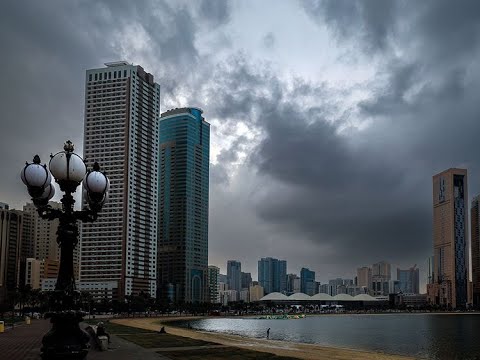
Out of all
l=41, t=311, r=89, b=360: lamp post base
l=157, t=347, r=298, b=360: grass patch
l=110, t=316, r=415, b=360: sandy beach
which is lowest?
l=110, t=316, r=415, b=360: sandy beach

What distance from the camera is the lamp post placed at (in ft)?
44.0

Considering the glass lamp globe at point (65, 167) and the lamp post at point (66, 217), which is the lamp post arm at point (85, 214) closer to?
the lamp post at point (66, 217)

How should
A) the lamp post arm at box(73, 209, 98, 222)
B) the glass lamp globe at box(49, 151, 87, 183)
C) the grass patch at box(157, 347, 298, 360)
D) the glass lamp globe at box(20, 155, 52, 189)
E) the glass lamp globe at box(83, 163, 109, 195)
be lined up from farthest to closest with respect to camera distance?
1. the grass patch at box(157, 347, 298, 360)
2. the lamp post arm at box(73, 209, 98, 222)
3. the glass lamp globe at box(83, 163, 109, 195)
4. the glass lamp globe at box(20, 155, 52, 189)
5. the glass lamp globe at box(49, 151, 87, 183)

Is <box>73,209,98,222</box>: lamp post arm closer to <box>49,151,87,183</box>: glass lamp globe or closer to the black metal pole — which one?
the black metal pole

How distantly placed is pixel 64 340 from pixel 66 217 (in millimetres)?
3192

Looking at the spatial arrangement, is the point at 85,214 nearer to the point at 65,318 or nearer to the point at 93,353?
the point at 65,318

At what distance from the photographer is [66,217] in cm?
1427

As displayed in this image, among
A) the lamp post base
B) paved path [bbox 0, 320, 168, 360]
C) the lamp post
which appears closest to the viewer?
the lamp post base

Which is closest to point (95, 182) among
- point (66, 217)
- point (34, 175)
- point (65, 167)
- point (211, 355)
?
point (65, 167)

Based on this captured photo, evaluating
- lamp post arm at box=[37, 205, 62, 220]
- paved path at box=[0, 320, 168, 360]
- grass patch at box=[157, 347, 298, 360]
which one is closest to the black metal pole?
lamp post arm at box=[37, 205, 62, 220]

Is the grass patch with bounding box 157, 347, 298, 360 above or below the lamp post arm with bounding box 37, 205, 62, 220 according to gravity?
below

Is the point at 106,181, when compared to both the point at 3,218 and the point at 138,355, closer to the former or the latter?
the point at 138,355

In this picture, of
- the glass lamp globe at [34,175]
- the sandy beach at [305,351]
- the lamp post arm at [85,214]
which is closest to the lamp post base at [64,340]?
the lamp post arm at [85,214]

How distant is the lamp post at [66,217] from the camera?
1340 centimetres
